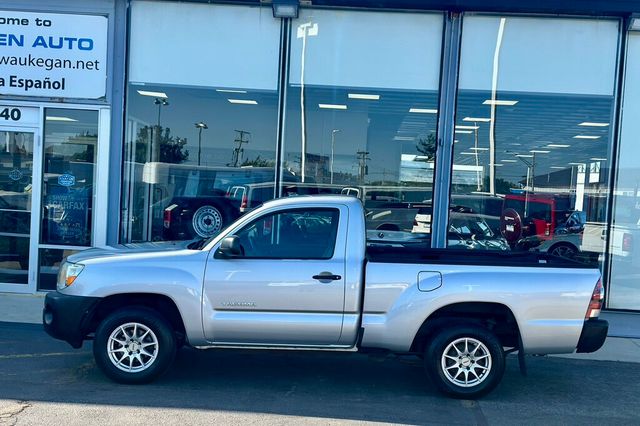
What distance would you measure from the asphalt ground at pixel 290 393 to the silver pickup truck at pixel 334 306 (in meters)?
0.31

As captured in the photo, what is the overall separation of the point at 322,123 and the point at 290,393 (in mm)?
5817

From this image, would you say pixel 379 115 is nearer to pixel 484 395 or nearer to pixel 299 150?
pixel 299 150

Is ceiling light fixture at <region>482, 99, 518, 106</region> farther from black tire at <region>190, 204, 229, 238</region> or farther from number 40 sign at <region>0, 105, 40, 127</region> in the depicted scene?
number 40 sign at <region>0, 105, 40, 127</region>

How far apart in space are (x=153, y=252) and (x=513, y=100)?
22.9 ft

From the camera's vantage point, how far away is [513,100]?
35.0ft

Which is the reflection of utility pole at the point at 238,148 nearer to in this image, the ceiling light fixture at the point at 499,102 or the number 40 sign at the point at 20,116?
the number 40 sign at the point at 20,116

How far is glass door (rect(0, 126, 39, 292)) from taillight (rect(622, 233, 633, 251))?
967 centimetres

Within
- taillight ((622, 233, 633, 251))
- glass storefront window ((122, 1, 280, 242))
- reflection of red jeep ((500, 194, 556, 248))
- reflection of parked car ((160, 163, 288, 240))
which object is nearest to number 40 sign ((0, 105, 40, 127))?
glass storefront window ((122, 1, 280, 242))

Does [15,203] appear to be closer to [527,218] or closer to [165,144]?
[165,144]

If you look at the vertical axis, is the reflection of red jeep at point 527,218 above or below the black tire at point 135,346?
above

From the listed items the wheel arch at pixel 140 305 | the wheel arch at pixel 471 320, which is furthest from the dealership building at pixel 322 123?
the wheel arch at pixel 140 305

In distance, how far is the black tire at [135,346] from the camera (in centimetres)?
593

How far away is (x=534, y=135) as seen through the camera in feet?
35.4

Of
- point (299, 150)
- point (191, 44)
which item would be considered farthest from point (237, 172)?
point (191, 44)
